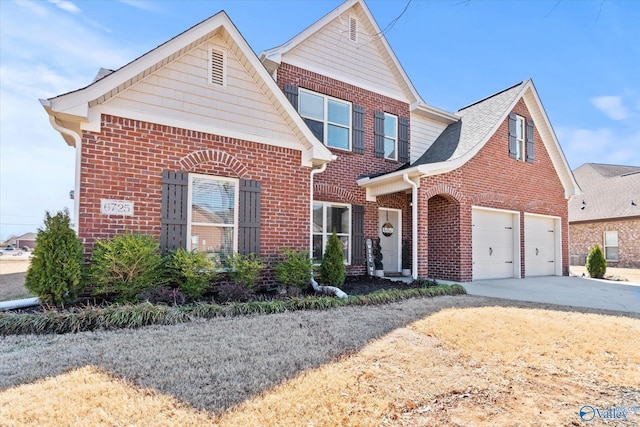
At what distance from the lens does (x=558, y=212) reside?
12.5 m

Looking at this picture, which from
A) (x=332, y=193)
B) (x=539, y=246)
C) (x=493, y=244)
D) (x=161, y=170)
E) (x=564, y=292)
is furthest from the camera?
(x=539, y=246)

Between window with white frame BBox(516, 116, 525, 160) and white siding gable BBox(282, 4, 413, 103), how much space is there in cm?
367

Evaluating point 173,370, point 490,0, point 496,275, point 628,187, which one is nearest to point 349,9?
point 490,0

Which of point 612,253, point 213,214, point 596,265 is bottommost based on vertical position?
point 596,265

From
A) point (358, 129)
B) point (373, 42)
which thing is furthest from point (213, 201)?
point (373, 42)

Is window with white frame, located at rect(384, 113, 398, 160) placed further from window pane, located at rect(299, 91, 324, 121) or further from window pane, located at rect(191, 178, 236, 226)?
window pane, located at rect(191, 178, 236, 226)

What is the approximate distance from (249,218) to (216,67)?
3.05 metres

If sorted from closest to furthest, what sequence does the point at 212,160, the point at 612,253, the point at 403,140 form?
the point at 212,160
the point at 403,140
the point at 612,253

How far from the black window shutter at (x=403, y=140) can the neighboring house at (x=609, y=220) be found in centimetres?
1460

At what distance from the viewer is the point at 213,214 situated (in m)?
6.78

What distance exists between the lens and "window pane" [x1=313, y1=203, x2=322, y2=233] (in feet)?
31.6

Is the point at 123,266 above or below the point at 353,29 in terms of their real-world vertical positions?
below

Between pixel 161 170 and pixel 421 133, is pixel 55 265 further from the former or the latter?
pixel 421 133

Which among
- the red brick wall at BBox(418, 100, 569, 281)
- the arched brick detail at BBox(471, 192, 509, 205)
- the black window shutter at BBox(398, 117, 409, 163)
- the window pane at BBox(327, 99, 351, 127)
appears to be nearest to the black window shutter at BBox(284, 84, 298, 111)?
the window pane at BBox(327, 99, 351, 127)
